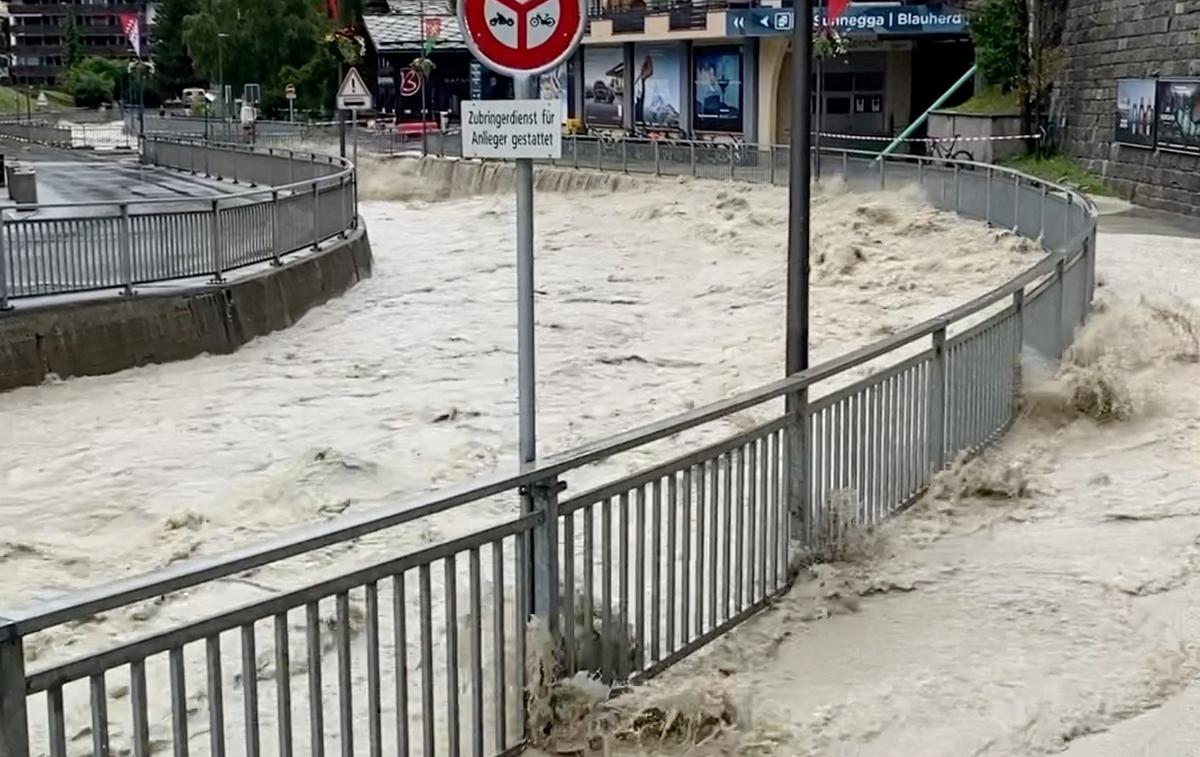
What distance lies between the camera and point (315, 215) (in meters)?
22.1

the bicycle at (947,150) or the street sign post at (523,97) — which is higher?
the street sign post at (523,97)

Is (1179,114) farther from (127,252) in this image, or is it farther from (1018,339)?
(1018,339)

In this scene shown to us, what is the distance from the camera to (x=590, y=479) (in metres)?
11.6

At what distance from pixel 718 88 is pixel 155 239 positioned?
1554 inches

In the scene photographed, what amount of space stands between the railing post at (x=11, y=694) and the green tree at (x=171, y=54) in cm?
12020

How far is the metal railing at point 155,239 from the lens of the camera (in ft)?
52.1

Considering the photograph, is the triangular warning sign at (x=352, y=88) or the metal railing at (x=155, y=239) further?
the triangular warning sign at (x=352, y=88)

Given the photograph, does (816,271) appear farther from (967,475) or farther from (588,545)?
(588,545)

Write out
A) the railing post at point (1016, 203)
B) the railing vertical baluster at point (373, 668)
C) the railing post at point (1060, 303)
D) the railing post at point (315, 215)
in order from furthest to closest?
the railing post at point (1016, 203)
the railing post at point (315, 215)
the railing post at point (1060, 303)
the railing vertical baluster at point (373, 668)

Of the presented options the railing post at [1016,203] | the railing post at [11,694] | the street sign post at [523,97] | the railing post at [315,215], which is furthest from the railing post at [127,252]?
the railing post at [11,694]

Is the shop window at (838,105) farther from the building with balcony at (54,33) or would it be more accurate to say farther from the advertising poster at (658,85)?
the building with balcony at (54,33)

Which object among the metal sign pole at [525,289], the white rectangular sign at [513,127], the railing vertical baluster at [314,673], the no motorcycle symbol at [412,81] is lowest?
the railing vertical baluster at [314,673]

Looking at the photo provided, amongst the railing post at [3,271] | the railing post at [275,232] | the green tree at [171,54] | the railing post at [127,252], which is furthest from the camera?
the green tree at [171,54]

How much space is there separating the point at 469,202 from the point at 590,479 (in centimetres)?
3265
